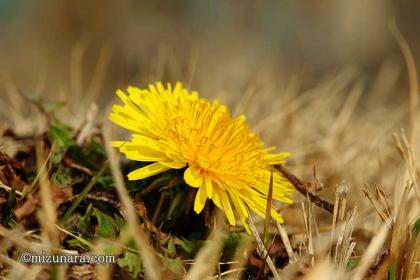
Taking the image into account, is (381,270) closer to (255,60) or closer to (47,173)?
(47,173)

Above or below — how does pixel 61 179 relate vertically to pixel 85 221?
above

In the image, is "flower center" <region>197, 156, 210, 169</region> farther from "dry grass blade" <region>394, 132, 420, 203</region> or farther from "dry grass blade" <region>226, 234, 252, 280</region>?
"dry grass blade" <region>394, 132, 420, 203</region>

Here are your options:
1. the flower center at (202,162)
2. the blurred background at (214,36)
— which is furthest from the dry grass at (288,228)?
the blurred background at (214,36)

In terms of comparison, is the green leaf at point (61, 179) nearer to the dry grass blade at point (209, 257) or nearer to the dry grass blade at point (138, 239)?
the dry grass blade at point (138, 239)

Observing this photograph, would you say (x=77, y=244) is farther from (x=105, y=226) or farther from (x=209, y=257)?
(x=209, y=257)

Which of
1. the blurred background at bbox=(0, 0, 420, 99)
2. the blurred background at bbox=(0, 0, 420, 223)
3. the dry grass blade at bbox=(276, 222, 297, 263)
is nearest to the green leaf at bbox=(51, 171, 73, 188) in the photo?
the dry grass blade at bbox=(276, 222, 297, 263)

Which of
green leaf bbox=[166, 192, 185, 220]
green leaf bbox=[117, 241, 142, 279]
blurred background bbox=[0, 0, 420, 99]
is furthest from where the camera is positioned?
blurred background bbox=[0, 0, 420, 99]

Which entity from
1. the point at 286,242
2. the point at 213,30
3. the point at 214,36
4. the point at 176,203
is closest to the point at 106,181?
the point at 176,203
